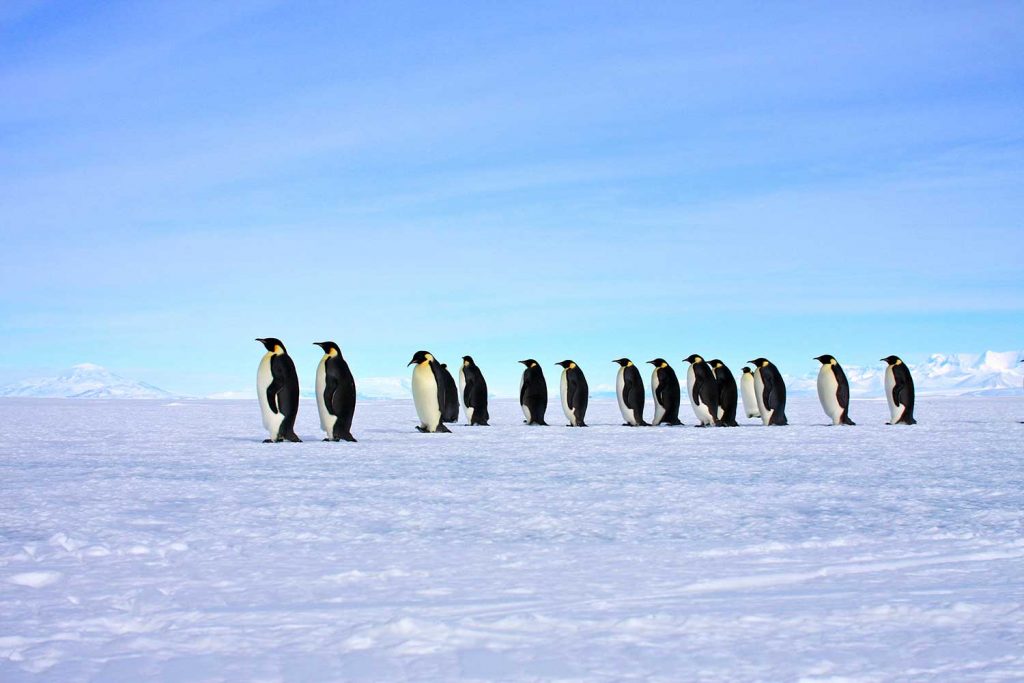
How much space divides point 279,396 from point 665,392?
678cm

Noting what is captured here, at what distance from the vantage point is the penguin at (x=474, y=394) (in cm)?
1619

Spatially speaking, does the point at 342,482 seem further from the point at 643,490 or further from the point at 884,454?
the point at 884,454

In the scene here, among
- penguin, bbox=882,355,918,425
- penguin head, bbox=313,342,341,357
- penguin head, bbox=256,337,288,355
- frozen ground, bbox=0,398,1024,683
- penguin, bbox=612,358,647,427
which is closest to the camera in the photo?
frozen ground, bbox=0,398,1024,683

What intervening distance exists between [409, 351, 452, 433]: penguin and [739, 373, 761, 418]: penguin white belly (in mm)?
8784

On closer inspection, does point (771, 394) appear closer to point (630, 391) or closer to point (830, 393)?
point (830, 393)

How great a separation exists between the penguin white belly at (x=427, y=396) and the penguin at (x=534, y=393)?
2.67m

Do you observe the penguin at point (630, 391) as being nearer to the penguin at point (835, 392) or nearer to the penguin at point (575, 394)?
the penguin at point (575, 394)

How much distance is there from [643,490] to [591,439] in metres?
5.33

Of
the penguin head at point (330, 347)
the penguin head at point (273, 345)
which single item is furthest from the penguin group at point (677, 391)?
the penguin head at point (273, 345)

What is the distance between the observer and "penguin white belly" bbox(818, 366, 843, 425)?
50.8 feet

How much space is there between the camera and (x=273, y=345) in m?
11.4

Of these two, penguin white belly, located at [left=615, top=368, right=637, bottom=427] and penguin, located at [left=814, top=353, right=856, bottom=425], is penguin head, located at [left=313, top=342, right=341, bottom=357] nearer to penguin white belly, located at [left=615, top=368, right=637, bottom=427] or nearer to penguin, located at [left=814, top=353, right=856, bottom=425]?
penguin white belly, located at [left=615, top=368, right=637, bottom=427]

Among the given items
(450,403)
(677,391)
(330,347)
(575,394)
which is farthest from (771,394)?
(330,347)

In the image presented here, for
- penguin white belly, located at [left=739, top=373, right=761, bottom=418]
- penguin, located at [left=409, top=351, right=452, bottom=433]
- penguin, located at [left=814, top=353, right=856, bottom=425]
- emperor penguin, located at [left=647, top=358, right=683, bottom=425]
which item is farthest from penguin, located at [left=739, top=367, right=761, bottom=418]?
penguin, located at [left=409, top=351, right=452, bottom=433]
